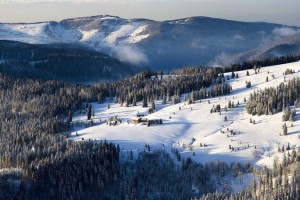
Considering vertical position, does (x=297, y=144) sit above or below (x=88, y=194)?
above

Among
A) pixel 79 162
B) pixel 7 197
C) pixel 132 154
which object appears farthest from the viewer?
pixel 132 154

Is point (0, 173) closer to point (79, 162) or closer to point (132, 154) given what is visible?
point (79, 162)

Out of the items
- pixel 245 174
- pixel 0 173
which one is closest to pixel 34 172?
pixel 0 173

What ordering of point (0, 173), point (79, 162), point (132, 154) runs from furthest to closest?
point (132, 154), point (79, 162), point (0, 173)

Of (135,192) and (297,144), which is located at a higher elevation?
(297,144)

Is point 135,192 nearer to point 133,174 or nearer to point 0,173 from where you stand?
point 133,174

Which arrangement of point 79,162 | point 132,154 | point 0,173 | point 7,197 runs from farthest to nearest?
point 132,154 < point 79,162 < point 0,173 < point 7,197

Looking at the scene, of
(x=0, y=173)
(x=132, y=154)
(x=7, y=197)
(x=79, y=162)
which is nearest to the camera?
(x=7, y=197)

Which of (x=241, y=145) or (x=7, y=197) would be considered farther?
(x=241, y=145)

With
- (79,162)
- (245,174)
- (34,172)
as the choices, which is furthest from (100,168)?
(245,174)

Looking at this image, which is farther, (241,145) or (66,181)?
(241,145)
